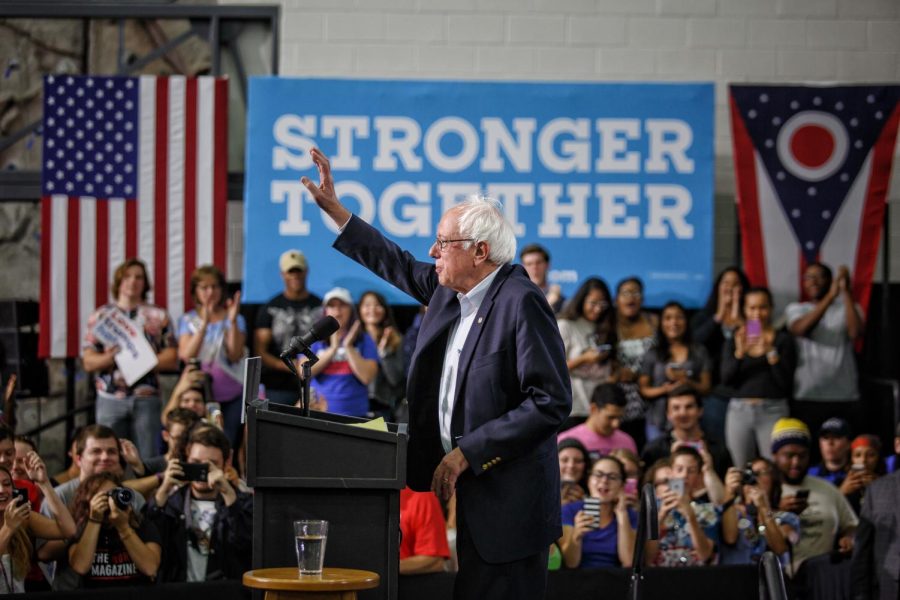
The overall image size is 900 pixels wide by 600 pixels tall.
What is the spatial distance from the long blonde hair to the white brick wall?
4.60 meters

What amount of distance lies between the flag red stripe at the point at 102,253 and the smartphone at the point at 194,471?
3.19 meters

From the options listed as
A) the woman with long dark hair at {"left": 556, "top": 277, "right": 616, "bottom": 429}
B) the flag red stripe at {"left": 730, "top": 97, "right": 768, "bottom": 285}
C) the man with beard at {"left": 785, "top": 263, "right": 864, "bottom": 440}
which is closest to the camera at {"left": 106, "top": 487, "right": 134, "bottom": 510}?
the woman with long dark hair at {"left": 556, "top": 277, "right": 616, "bottom": 429}

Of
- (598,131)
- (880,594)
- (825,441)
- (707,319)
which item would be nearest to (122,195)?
(598,131)

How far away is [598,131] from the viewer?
8.20 m

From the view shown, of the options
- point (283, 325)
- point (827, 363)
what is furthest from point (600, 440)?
point (283, 325)

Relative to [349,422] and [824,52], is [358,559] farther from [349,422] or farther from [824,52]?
[824,52]

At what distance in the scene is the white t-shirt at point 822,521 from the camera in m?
6.25

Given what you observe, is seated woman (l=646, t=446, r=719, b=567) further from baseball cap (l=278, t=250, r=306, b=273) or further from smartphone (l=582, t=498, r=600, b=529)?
baseball cap (l=278, t=250, r=306, b=273)

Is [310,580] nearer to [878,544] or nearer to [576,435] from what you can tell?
[878,544]

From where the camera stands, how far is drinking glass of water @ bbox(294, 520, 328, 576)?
2893 millimetres

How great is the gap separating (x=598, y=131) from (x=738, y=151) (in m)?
0.97

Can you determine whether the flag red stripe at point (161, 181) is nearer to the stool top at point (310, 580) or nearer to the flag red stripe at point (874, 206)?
the flag red stripe at point (874, 206)

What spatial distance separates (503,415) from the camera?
10.8 ft

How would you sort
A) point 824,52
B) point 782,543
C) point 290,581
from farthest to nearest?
1. point 824,52
2. point 782,543
3. point 290,581
